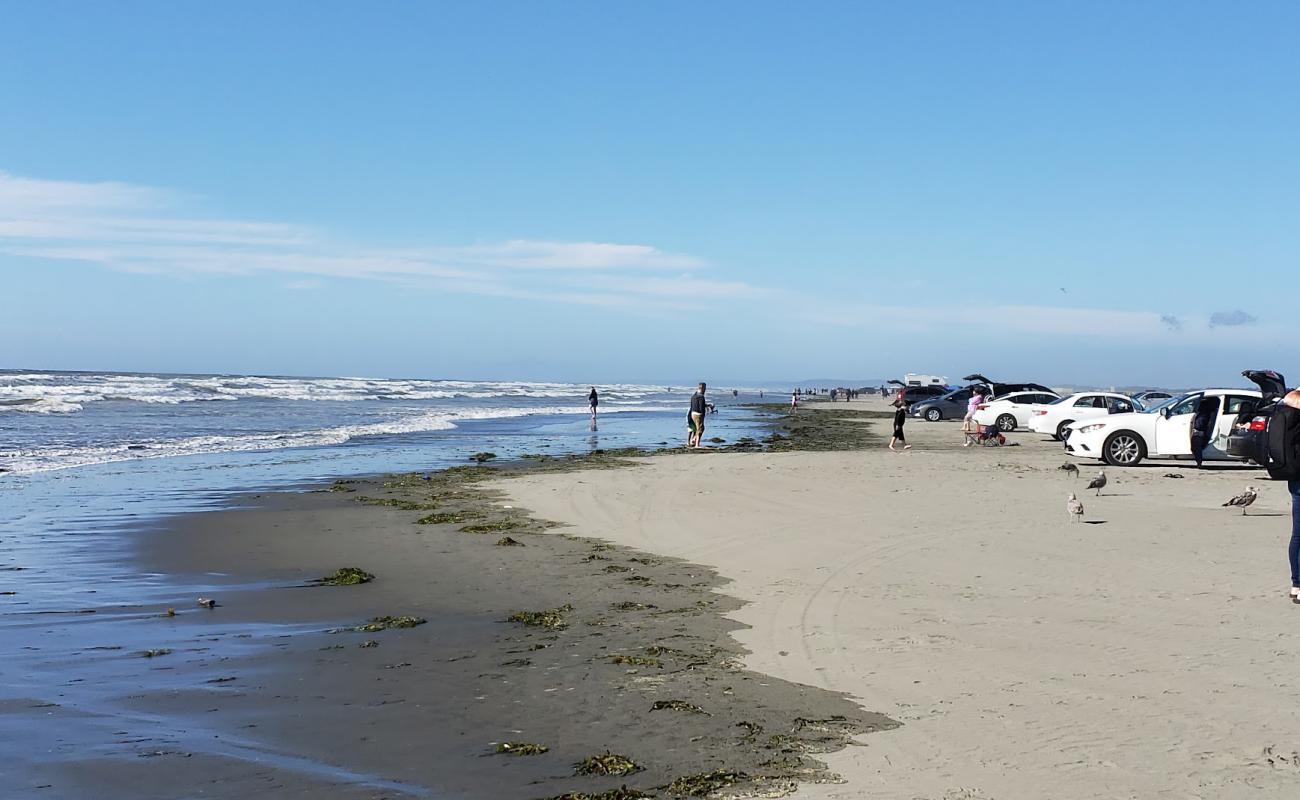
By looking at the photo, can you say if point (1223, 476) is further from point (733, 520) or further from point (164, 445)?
point (164, 445)

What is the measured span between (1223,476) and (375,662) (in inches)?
707

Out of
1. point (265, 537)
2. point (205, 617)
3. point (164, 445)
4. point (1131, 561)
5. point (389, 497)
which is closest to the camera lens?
point (205, 617)

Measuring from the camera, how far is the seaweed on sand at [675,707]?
20.5ft

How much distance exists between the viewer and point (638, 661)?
7395 millimetres

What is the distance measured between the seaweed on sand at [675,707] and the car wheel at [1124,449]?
18331 millimetres

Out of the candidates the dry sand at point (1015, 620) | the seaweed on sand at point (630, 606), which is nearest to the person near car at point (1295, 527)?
the dry sand at point (1015, 620)

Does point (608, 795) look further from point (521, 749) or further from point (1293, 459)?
point (1293, 459)

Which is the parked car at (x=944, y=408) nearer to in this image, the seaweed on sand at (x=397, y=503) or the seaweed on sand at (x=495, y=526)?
the seaweed on sand at (x=397, y=503)

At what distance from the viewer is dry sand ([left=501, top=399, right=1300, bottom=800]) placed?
521 centimetres

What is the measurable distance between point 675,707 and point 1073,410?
1111 inches

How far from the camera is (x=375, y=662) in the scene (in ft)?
24.7

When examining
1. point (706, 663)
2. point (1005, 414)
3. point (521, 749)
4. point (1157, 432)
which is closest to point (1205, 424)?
point (1157, 432)

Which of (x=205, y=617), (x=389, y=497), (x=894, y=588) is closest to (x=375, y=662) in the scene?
(x=205, y=617)

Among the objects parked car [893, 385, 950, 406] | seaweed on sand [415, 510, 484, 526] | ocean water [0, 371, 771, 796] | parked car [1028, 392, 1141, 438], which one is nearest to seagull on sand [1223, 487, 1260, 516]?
seaweed on sand [415, 510, 484, 526]
